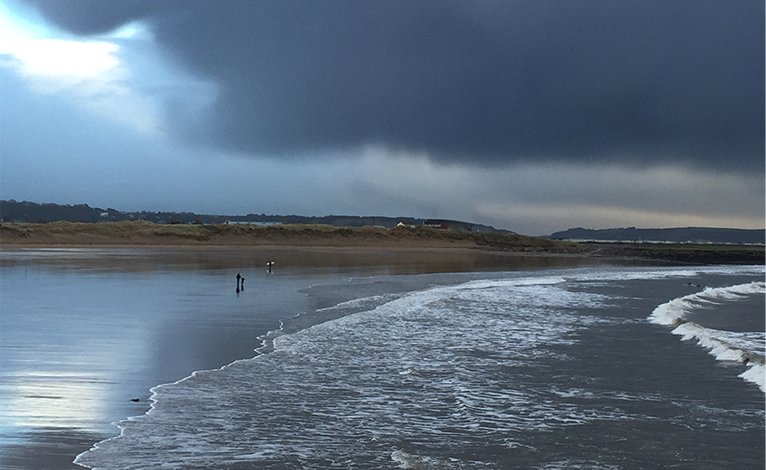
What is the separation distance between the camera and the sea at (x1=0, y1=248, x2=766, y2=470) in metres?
8.90

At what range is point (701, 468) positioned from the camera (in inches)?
333

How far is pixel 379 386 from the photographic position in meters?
12.9

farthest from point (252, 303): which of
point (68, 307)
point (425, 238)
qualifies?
point (425, 238)

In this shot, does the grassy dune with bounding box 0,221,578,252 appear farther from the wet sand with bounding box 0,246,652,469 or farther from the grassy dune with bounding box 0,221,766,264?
the wet sand with bounding box 0,246,652,469

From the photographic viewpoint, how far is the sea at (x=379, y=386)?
890 cm

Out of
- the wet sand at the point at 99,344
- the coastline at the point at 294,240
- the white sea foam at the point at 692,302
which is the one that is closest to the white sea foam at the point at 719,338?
the white sea foam at the point at 692,302

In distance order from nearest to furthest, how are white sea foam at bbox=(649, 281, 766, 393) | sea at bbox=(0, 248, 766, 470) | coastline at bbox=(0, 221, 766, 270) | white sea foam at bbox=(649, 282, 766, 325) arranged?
1. sea at bbox=(0, 248, 766, 470)
2. white sea foam at bbox=(649, 281, 766, 393)
3. white sea foam at bbox=(649, 282, 766, 325)
4. coastline at bbox=(0, 221, 766, 270)

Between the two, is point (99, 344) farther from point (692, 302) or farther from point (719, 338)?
point (692, 302)

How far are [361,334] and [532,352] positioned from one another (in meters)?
4.86

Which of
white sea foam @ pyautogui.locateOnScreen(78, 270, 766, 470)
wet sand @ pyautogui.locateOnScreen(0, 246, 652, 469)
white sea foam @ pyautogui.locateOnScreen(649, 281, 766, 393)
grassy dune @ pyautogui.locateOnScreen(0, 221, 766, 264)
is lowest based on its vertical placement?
white sea foam @ pyautogui.locateOnScreen(78, 270, 766, 470)

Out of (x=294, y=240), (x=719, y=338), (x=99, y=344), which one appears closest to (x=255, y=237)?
(x=294, y=240)

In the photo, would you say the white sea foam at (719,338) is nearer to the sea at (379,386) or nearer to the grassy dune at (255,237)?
the sea at (379,386)

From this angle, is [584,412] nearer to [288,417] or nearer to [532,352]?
[288,417]

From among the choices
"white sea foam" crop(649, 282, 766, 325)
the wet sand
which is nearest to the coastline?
"white sea foam" crop(649, 282, 766, 325)
